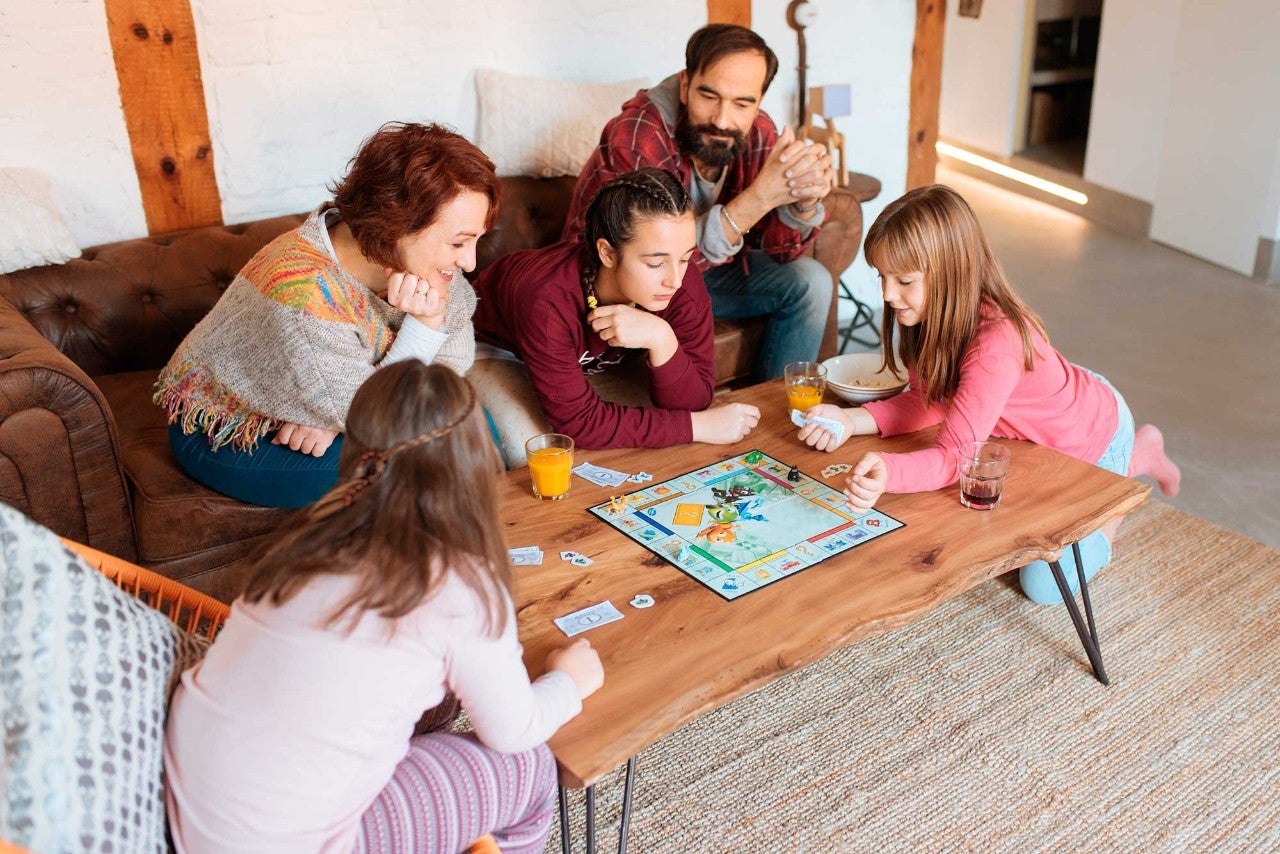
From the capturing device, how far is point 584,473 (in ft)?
6.82

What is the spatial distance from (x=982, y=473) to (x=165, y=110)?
2.20m

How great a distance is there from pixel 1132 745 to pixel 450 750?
133 cm

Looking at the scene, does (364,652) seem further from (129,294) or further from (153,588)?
(129,294)

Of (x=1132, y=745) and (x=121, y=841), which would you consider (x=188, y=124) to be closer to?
(x=121, y=841)

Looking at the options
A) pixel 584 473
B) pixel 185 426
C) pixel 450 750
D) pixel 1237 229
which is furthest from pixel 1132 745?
pixel 1237 229

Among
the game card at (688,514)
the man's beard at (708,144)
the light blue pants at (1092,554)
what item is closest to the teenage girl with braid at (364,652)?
the game card at (688,514)

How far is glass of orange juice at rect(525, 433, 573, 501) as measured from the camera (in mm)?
1945

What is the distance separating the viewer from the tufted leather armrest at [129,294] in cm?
257

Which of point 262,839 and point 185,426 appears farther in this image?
point 185,426

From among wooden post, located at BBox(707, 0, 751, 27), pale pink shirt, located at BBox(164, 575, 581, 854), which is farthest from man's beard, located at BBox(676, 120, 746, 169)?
pale pink shirt, located at BBox(164, 575, 581, 854)

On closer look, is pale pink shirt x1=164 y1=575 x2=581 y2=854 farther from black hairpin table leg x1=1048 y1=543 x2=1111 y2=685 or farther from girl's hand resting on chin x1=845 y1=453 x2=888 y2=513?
black hairpin table leg x1=1048 y1=543 x2=1111 y2=685

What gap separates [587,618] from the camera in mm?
1630

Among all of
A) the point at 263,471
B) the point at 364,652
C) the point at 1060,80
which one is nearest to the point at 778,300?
the point at 263,471

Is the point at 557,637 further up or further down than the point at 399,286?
further down
